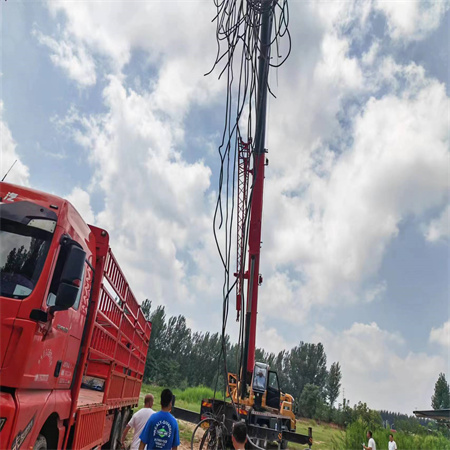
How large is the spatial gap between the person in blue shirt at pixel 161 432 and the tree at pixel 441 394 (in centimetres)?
5004

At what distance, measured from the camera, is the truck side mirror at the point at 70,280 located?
301cm

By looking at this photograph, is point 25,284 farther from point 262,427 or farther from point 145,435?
point 262,427

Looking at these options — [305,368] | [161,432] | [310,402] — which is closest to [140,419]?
[161,432]

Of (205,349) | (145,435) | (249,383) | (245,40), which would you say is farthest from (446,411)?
(205,349)

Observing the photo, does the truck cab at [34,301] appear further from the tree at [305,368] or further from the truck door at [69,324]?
the tree at [305,368]

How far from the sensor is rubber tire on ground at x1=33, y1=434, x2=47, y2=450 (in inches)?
128

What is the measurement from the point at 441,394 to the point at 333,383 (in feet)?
41.5

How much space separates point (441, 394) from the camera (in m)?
43.8

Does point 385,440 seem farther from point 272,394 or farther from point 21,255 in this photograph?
point 21,255

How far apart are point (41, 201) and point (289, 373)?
5235cm

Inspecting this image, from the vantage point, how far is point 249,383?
901 centimetres

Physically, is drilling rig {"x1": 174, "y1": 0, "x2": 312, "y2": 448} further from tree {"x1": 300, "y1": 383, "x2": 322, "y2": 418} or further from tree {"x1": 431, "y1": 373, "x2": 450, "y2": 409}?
tree {"x1": 431, "y1": 373, "x2": 450, "y2": 409}

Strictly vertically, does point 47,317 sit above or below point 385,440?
above

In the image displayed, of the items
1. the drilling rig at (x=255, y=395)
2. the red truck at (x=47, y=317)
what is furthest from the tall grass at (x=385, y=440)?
the red truck at (x=47, y=317)
